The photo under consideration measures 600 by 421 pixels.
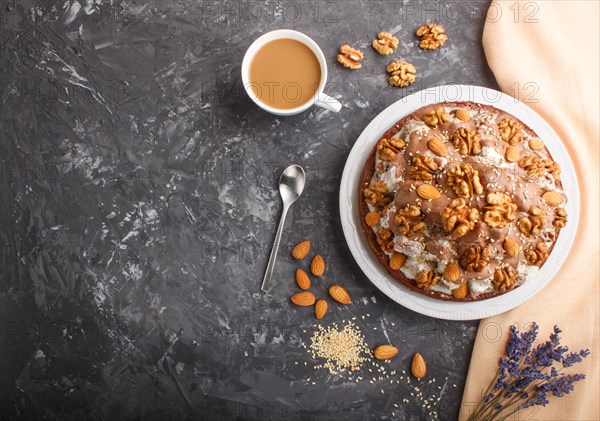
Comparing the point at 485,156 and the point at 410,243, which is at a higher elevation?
the point at 485,156

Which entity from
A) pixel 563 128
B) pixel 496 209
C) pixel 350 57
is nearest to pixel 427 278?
pixel 496 209

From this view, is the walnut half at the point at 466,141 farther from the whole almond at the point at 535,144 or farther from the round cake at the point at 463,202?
the whole almond at the point at 535,144

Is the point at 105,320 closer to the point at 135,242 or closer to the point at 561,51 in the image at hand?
the point at 135,242

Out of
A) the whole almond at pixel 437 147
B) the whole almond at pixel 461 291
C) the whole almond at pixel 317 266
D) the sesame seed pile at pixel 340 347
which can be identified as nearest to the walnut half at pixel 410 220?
the whole almond at pixel 437 147

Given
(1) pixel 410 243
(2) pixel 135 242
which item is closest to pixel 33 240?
(2) pixel 135 242

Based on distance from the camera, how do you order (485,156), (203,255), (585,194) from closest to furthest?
(485,156) < (585,194) < (203,255)

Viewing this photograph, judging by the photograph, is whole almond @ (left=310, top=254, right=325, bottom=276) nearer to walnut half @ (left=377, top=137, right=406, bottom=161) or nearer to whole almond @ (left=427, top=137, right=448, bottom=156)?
walnut half @ (left=377, top=137, right=406, bottom=161)

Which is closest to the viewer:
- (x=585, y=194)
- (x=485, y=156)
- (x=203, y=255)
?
(x=485, y=156)
